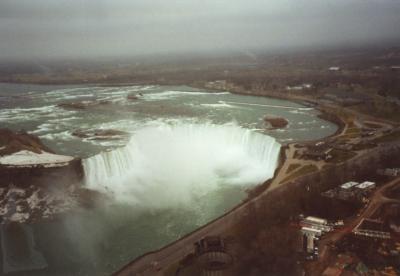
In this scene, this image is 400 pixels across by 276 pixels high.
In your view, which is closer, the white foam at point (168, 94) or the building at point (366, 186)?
the building at point (366, 186)

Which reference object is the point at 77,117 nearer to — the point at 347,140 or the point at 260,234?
the point at 347,140

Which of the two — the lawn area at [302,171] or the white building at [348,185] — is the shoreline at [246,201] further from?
the white building at [348,185]

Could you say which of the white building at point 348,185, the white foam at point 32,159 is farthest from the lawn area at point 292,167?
the white foam at point 32,159

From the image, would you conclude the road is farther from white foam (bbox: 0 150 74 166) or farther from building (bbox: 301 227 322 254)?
white foam (bbox: 0 150 74 166)

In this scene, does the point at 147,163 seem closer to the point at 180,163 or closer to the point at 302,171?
the point at 180,163

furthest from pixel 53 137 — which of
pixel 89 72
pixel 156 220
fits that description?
pixel 89 72

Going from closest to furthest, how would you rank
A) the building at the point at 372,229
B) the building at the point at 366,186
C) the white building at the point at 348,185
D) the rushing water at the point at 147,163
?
1. the building at the point at 372,229
2. the rushing water at the point at 147,163
3. the building at the point at 366,186
4. the white building at the point at 348,185

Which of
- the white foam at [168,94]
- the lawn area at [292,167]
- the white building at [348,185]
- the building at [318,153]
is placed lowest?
the white building at [348,185]
